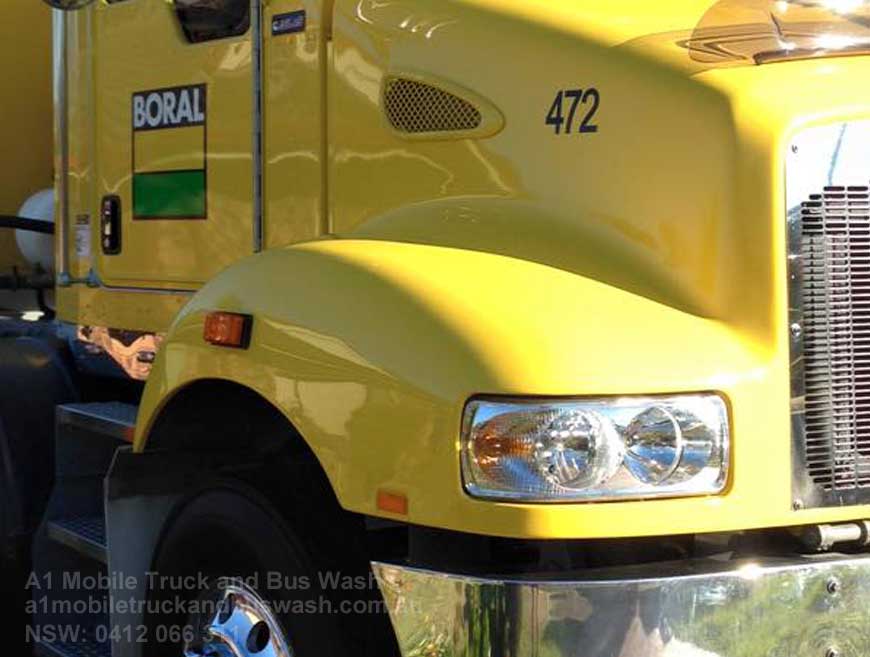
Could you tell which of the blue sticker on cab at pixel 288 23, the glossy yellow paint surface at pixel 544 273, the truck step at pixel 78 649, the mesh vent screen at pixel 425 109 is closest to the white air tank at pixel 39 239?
the truck step at pixel 78 649

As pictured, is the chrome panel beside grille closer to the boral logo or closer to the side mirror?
the boral logo

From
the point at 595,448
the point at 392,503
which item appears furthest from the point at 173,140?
the point at 595,448

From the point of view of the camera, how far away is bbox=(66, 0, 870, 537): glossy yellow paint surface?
8.57 ft

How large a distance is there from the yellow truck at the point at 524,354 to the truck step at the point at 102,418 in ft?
1.95

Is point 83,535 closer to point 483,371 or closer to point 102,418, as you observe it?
point 102,418

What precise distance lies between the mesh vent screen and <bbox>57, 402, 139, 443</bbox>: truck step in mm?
1328

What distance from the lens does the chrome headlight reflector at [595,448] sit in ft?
8.39

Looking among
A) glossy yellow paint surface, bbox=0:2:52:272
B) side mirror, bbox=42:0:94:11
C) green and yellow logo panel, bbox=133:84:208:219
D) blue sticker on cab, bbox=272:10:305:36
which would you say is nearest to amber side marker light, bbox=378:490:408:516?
blue sticker on cab, bbox=272:10:305:36

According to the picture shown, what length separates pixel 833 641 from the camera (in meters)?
2.68

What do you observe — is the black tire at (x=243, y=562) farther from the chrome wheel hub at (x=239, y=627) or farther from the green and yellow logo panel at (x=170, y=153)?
the green and yellow logo panel at (x=170, y=153)

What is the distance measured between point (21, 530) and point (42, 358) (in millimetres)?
597

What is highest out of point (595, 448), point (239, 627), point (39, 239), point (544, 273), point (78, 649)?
point (39, 239)

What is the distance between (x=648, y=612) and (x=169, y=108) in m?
2.46

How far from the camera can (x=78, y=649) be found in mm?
4398
